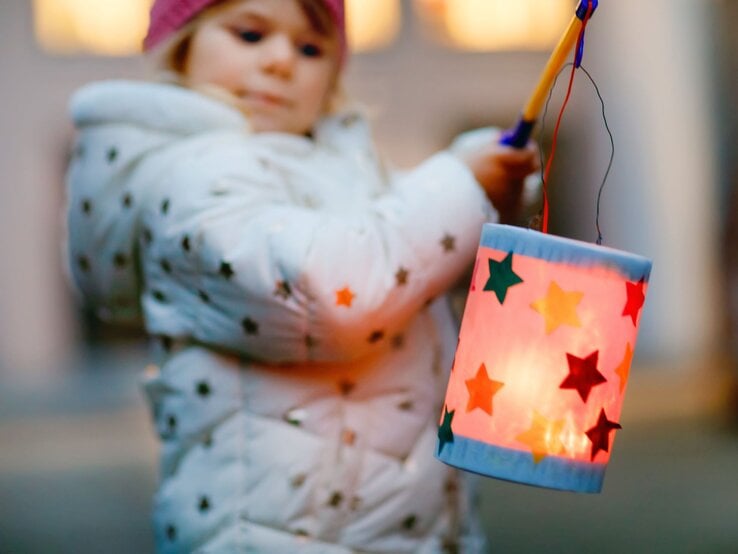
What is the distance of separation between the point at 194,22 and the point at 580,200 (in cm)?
791

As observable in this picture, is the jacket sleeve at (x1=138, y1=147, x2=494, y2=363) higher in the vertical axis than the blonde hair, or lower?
lower

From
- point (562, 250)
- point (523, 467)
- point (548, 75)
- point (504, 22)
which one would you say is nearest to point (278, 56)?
point (548, 75)

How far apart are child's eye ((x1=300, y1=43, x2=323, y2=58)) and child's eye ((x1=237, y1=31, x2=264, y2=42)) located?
3.0 inches

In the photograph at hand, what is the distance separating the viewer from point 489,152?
1609 millimetres

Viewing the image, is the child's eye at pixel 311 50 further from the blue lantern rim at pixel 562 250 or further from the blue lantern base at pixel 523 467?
the blue lantern base at pixel 523 467

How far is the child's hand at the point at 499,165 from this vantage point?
1608 millimetres

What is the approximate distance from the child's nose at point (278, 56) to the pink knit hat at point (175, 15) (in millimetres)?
94

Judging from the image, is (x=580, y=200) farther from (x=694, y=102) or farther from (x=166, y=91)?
(x=166, y=91)

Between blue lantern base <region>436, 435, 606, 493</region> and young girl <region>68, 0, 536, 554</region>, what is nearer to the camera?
blue lantern base <region>436, 435, 606, 493</region>

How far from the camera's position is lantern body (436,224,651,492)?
117cm

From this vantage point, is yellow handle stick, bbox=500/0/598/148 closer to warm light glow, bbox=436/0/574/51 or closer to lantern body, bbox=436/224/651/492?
lantern body, bbox=436/224/651/492

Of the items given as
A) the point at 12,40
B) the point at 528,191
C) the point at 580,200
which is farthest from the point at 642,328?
the point at 528,191

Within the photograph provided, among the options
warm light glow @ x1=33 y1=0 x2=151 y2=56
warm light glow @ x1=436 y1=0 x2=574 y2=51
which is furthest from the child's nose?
warm light glow @ x1=436 y1=0 x2=574 y2=51

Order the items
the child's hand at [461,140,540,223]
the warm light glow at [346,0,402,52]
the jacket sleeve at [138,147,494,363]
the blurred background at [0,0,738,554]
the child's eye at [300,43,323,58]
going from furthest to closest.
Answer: the warm light glow at [346,0,402,52] → the blurred background at [0,0,738,554] → the child's eye at [300,43,323,58] → the child's hand at [461,140,540,223] → the jacket sleeve at [138,147,494,363]
